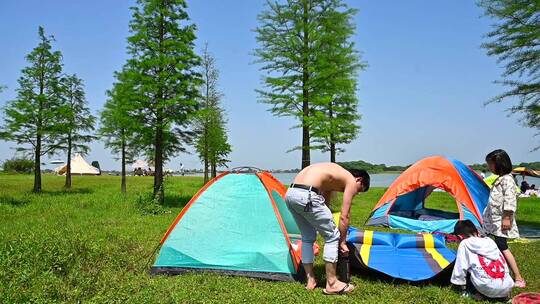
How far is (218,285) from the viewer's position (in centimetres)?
533

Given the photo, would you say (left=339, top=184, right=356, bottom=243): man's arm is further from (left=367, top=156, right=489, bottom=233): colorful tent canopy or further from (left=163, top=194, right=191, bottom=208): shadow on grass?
(left=163, top=194, right=191, bottom=208): shadow on grass

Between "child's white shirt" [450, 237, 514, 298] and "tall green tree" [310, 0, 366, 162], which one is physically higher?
"tall green tree" [310, 0, 366, 162]

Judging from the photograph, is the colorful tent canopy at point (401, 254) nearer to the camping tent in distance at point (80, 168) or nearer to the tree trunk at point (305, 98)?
the tree trunk at point (305, 98)

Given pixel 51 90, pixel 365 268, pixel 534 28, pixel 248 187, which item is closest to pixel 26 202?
pixel 51 90

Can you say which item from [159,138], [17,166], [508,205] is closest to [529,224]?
[508,205]

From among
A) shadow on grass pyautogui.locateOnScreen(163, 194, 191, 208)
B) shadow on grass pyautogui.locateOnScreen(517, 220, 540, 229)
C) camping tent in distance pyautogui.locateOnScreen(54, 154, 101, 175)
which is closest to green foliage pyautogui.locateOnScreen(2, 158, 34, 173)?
camping tent in distance pyautogui.locateOnScreen(54, 154, 101, 175)

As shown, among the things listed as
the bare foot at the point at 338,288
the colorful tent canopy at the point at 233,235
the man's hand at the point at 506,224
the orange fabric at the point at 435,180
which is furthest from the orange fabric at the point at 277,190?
the orange fabric at the point at 435,180

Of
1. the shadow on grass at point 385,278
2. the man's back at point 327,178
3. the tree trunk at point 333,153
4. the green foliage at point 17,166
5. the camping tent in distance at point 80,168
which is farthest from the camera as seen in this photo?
the camping tent in distance at point 80,168

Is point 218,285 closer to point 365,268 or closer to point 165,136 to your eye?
point 365,268

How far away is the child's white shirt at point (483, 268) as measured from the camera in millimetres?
4750

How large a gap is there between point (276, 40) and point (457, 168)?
9.81 metres

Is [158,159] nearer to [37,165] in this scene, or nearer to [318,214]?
[37,165]

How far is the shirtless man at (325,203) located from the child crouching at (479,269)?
1.34m

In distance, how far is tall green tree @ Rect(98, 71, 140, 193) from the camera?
54.4ft
